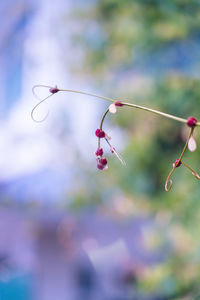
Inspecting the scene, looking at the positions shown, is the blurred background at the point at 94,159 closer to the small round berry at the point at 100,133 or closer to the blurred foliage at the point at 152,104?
the blurred foliage at the point at 152,104

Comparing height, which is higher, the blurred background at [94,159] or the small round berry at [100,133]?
the blurred background at [94,159]

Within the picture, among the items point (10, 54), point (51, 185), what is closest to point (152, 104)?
point (51, 185)

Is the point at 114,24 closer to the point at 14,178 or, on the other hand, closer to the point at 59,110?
the point at 59,110

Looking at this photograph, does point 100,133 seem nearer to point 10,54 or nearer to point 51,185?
point 51,185

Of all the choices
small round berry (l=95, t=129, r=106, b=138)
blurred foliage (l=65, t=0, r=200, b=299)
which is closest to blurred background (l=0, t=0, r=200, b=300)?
blurred foliage (l=65, t=0, r=200, b=299)

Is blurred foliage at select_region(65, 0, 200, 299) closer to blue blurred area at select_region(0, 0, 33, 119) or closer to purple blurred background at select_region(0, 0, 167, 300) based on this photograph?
purple blurred background at select_region(0, 0, 167, 300)

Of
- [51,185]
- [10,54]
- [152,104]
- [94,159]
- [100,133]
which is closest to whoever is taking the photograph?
[100,133]

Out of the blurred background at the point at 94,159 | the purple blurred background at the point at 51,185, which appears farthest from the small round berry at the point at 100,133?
the purple blurred background at the point at 51,185

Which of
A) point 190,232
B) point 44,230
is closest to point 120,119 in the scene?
point 190,232
